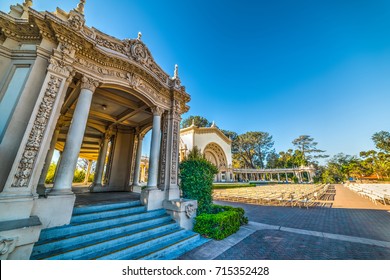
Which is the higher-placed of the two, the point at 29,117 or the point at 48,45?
the point at 48,45

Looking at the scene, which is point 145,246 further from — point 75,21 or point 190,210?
point 75,21

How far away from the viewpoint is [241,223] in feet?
22.3

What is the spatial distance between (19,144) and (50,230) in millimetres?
2179

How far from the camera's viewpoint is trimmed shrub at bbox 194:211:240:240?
5137 millimetres

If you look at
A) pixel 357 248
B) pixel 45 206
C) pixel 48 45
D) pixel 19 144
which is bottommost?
pixel 357 248

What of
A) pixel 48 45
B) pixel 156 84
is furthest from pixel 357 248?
pixel 48 45

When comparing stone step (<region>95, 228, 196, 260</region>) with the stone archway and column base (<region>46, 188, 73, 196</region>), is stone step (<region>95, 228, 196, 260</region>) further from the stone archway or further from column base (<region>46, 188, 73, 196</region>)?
the stone archway

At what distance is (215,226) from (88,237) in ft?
12.4

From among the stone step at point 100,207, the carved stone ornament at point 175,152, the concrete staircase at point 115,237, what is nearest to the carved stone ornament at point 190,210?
the concrete staircase at point 115,237

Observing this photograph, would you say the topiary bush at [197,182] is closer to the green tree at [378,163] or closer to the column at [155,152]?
the column at [155,152]

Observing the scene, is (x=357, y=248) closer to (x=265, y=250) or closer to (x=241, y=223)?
(x=265, y=250)

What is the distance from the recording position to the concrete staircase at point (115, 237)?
3.11m

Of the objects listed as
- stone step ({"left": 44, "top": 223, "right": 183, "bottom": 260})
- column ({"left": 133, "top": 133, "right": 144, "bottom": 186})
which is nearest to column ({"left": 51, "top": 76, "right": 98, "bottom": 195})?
stone step ({"left": 44, "top": 223, "right": 183, "bottom": 260})

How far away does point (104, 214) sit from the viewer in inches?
172
